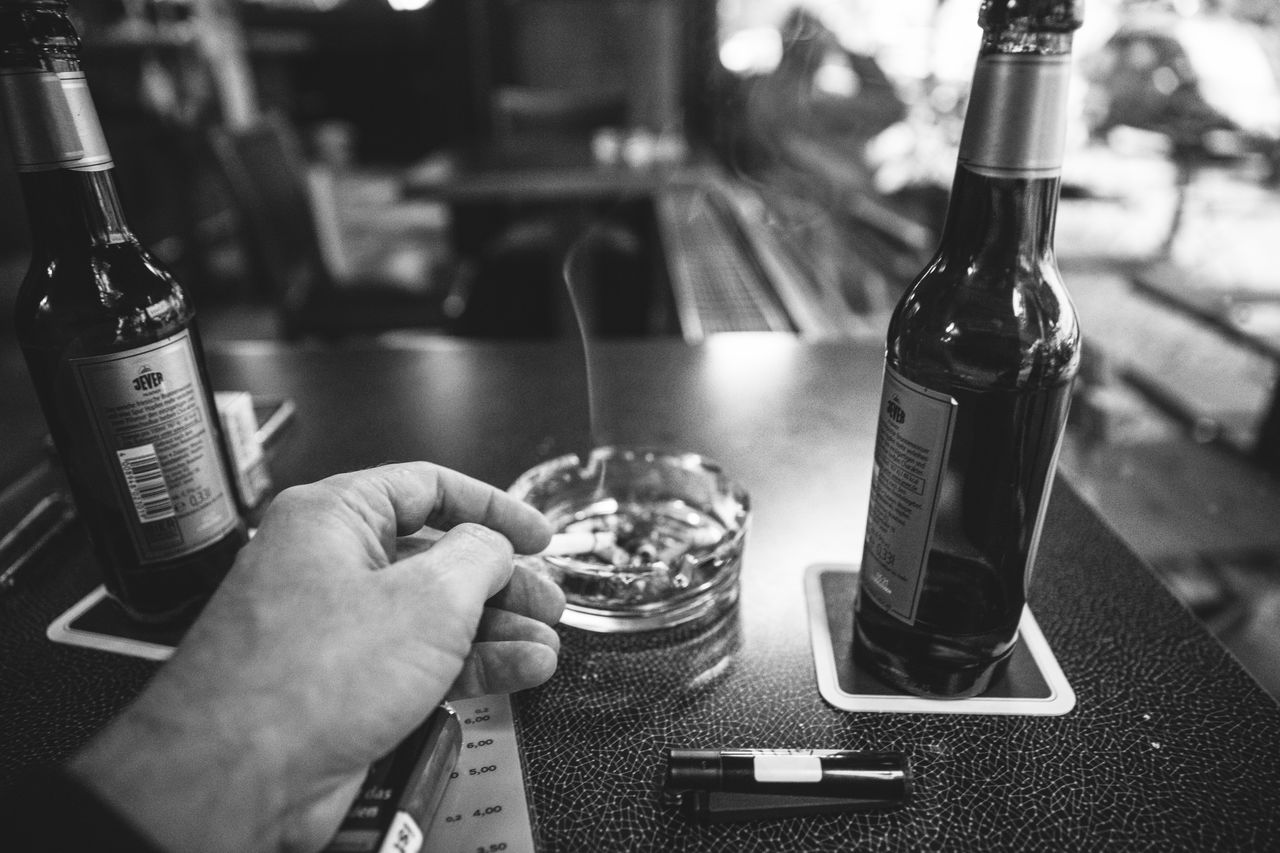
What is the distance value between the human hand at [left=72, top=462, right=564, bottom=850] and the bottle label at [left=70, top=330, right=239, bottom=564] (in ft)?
0.54

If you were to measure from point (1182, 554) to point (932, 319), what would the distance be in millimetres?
1180

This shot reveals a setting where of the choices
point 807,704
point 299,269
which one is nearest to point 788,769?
point 807,704

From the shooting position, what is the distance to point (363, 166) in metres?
7.66

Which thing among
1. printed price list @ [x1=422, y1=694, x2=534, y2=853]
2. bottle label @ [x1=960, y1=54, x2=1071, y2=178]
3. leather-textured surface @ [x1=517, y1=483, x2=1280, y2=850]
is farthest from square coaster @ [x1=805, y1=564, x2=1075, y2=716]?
bottle label @ [x1=960, y1=54, x2=1071, y2=178]

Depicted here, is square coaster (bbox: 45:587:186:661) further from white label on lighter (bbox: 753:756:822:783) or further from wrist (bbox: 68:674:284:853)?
white label on lighter (bbox: 753:756:822:783)

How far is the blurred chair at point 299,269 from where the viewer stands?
7.23ft

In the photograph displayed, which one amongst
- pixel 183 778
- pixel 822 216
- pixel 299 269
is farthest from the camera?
pixel 822 216

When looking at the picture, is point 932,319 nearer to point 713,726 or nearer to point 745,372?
point 713,726

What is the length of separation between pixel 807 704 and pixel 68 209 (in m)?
0.62

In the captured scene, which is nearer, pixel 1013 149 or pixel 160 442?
pixel 1013 149

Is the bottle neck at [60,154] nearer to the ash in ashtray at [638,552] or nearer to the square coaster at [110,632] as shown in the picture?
the square coaster at [110,632]

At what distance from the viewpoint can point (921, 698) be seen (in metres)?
0.56

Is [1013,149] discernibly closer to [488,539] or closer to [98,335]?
[488,539]

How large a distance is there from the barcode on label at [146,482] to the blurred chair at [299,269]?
175 centimetres
